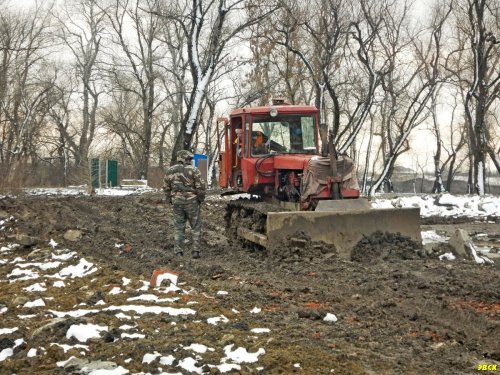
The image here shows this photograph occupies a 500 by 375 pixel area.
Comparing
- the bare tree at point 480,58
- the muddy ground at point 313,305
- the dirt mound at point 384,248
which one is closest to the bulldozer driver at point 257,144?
the muddy ground at point 313,305

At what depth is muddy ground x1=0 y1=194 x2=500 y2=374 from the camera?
5004 millimetres

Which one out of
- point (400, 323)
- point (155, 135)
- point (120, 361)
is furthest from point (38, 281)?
point (155, 135)

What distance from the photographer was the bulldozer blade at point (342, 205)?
10426 millimetres

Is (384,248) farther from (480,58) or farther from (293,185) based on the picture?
(480,58)

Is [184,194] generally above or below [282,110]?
below

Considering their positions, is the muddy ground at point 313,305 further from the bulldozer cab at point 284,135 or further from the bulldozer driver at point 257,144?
the bulldozer cab at point 284,135

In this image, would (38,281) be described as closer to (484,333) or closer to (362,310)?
(362,310)

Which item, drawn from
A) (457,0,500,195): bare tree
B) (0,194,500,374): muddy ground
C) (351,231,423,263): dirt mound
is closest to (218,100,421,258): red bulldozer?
(351,231,423,263): dirt mound

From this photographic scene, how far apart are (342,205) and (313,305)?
384 cm

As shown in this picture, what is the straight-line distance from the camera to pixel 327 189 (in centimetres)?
1084

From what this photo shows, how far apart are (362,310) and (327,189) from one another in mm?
4400

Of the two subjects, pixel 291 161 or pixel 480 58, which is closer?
pixel 291 161

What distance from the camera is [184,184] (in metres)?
11.4

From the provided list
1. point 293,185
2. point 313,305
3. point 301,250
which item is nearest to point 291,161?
point 293,185
